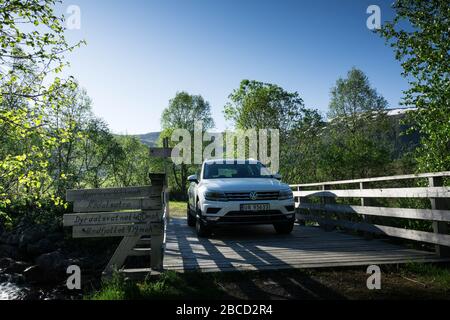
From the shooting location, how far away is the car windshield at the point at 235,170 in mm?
8758

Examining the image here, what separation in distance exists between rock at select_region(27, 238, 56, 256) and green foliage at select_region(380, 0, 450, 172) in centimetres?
1596

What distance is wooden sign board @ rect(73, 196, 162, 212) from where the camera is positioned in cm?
469

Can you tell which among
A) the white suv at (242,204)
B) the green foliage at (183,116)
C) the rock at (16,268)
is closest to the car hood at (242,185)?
the white suv at (242,204)

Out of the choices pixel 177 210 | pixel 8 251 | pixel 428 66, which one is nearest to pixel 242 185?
pixel 428 66

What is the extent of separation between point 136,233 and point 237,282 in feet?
5.24

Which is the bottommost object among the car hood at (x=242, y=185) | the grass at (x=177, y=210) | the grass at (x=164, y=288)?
the grass at (x=177, y=210)

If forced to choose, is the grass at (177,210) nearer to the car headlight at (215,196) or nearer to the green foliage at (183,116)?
the car headlight at (215,196)

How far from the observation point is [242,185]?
7.48m

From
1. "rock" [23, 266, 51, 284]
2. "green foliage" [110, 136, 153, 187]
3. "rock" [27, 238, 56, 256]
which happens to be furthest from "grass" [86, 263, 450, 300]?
"green foliage" [110, 136, 153, 187]

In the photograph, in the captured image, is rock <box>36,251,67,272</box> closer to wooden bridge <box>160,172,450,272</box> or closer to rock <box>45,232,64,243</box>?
rock <box>45,232,64,243</box>

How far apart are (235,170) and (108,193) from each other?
4.65 metres

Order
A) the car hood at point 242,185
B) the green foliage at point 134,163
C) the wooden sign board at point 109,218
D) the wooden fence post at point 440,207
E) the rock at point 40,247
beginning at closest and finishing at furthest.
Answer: the wooden sign board at point 109,218, the wooden fence post at point 440,207, the car hood at point 242,185, the rock at point 40,247, the green foliage at point 134,163

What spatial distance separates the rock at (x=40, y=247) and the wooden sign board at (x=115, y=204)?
42.5 ft
